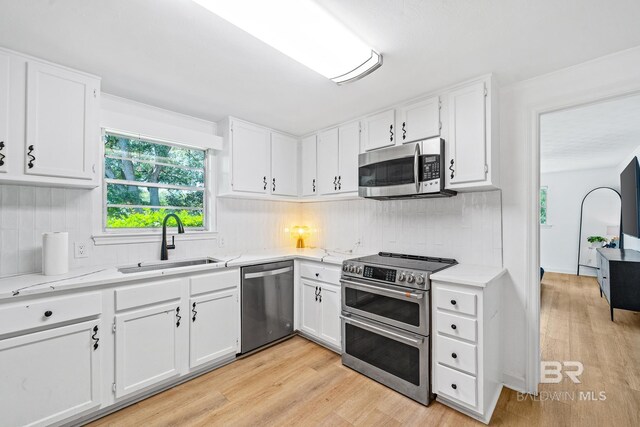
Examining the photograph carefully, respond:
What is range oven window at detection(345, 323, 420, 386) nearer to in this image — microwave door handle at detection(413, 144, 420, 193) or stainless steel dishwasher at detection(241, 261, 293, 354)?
stainless steel dishwasher at detection(241, 261, 293, 354)

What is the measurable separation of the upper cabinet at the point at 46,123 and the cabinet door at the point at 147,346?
1.07 metres

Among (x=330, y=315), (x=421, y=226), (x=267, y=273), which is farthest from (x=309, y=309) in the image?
(x=421, y=226)

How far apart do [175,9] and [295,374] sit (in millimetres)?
2663

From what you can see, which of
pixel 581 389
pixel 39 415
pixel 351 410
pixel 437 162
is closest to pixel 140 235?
pixel 39 415

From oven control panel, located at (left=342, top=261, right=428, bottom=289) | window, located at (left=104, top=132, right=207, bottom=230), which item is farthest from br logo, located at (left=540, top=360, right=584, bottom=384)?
window, located at (left=104, top=132, right=207, bottom=230)

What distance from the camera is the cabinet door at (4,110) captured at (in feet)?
5.58

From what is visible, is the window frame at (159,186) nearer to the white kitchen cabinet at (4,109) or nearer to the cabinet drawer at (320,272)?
the white kitchen cabinet at (4,109)

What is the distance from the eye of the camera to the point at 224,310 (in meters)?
2.45

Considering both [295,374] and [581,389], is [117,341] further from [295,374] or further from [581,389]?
[581,389]

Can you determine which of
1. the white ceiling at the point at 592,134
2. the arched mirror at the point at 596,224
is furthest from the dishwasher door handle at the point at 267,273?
the arched mirror at the point at 596,224

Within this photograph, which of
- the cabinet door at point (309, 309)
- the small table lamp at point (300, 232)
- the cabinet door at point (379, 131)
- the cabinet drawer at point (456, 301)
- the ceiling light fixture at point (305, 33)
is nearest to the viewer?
the ceiling light fixture at point (305, 33)

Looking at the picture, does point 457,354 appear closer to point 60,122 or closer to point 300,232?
point 300,232

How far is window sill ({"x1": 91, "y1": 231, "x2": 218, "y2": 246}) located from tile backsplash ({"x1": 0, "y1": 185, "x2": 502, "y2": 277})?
0.04 m

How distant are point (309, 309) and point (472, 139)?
2206mm
